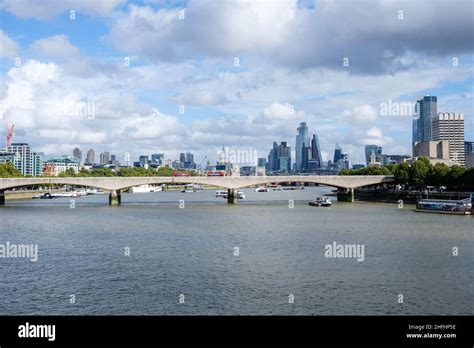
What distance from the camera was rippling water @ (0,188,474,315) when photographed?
17.8m

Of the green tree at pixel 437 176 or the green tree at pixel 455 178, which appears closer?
the green tree at pixel 455 178

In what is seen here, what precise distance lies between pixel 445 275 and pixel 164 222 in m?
27.2

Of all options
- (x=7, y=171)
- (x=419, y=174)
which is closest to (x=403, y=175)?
(x=419, y=174)

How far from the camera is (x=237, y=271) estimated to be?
2306 centimetres

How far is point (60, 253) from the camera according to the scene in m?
27.9

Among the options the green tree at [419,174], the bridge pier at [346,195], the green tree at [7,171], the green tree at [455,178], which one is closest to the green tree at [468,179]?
the green tree at [455,178]

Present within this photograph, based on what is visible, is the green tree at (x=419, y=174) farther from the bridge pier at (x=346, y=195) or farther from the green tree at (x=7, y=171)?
the green tree at (x=7, y=171)

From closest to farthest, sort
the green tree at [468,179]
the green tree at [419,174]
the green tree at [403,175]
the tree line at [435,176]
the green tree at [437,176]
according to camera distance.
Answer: the green tree at [468,179], the tree line at [435,176], the green tree at [437,176], the green tree at [419,174], the green tree at [403,175]

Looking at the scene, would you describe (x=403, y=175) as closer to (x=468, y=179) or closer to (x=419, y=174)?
(x=419, y=174)

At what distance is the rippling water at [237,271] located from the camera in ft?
58.3

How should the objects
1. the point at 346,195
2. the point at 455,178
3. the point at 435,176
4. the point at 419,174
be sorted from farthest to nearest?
the point at 346,195 → the point at 419,174 → the point at 435,176 → the point at 455,178

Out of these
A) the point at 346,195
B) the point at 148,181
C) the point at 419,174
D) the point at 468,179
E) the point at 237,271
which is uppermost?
the point at 419,174

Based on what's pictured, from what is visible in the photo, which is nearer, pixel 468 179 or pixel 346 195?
pixel 468 179
